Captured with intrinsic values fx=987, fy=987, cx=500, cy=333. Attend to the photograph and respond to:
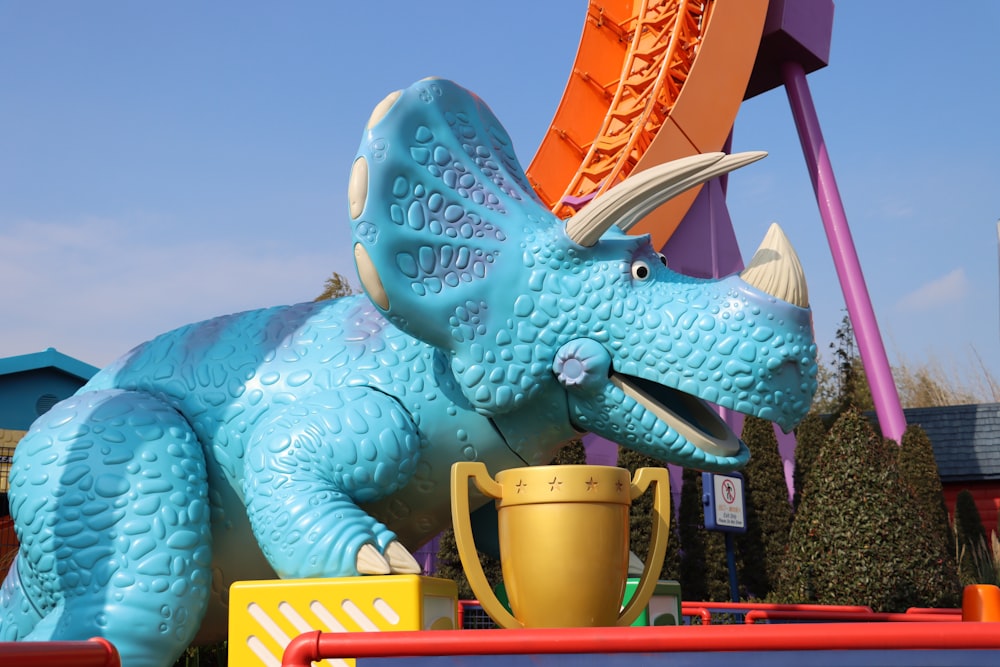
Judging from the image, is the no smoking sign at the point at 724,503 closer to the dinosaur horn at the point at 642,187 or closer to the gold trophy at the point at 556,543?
the dinosaur horn at the point at 642,187

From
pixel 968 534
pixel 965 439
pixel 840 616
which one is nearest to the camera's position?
pixel 840 616

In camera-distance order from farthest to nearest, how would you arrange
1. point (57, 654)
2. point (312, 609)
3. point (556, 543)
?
point (312, 609) < point (556, 543) < point (57, 654)

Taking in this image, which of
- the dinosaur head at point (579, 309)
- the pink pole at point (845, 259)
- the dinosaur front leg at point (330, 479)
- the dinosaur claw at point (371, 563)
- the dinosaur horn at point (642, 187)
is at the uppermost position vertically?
the pink pole at point (845, 259)

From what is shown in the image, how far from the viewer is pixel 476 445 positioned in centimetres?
273

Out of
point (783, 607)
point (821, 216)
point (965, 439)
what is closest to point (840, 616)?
point (783, 607)

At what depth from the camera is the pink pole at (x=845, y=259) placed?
11.8 m

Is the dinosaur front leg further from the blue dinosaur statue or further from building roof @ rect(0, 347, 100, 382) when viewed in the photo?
building roof @ rect(0, 347, 100, 382)

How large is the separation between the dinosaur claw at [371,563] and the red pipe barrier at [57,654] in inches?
42.2

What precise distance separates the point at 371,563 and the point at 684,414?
1.00 metres

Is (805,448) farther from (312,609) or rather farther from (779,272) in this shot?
(312,609)

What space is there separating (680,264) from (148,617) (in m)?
9.26

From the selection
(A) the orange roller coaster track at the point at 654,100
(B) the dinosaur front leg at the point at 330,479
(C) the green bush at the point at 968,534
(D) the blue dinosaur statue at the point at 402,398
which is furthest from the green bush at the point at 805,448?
(B) the dinosaur front leg at the point at 330,479

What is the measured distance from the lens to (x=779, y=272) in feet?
8.38

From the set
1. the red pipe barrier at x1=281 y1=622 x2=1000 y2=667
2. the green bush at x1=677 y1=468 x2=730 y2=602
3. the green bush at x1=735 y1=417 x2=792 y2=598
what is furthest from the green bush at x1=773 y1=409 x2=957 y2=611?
the red pipe barrier at x1=281 y1=622 x2=1000 y2=667
